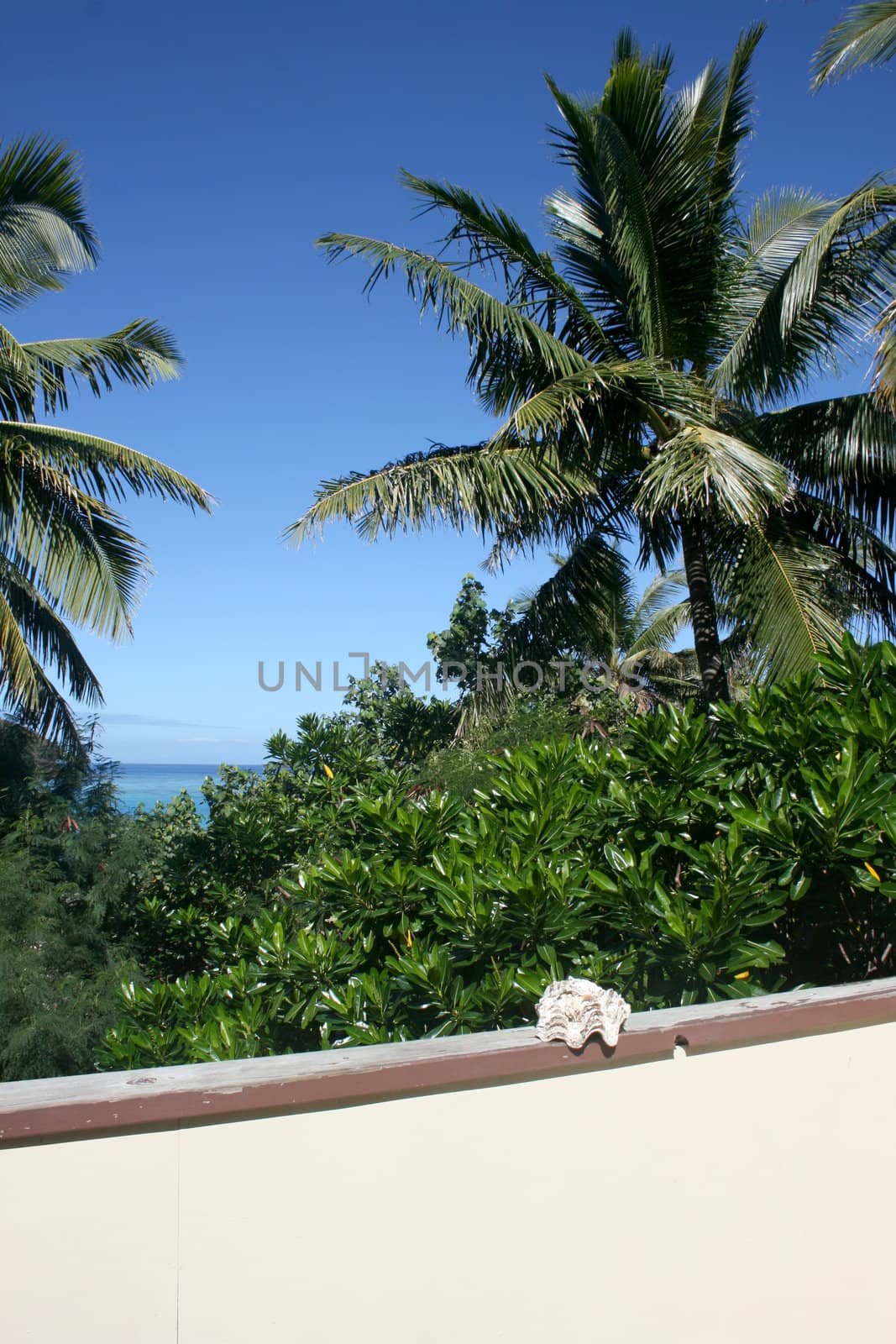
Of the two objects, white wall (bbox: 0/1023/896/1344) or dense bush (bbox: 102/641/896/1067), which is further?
dense bush (bbox: 102/641/896/1067)

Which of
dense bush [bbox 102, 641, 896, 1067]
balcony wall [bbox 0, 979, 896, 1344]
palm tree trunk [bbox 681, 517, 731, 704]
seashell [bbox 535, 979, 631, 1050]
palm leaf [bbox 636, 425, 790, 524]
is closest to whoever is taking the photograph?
balcony wall [bbox 0, 979, 896, 1344]

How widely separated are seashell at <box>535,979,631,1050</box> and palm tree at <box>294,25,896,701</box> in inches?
210

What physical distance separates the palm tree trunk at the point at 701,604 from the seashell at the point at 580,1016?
19.7 feet

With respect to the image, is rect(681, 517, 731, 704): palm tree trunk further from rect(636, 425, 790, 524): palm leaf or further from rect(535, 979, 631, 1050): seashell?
rect(535, 979, 631, 1050): seashell

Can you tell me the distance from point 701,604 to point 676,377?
1906 mm

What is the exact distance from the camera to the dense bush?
2.85 m

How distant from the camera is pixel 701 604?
8.12 metres

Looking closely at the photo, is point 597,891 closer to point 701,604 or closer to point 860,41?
point 701,604

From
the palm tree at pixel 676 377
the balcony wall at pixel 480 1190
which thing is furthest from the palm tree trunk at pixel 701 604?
the balcony wall at pixel 480 1190

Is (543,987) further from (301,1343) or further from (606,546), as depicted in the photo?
(606,546)

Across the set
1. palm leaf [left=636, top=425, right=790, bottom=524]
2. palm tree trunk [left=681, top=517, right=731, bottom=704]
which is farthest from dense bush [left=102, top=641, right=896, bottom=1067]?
palm tree trunk [left=681, top=517, right=731, bottom=704]

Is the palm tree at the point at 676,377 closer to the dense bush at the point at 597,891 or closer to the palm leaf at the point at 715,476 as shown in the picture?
the palm leaf at the point at 715,476

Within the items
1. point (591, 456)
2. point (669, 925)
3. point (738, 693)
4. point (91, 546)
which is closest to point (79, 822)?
point (91, 546)

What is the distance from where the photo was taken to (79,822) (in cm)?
834
